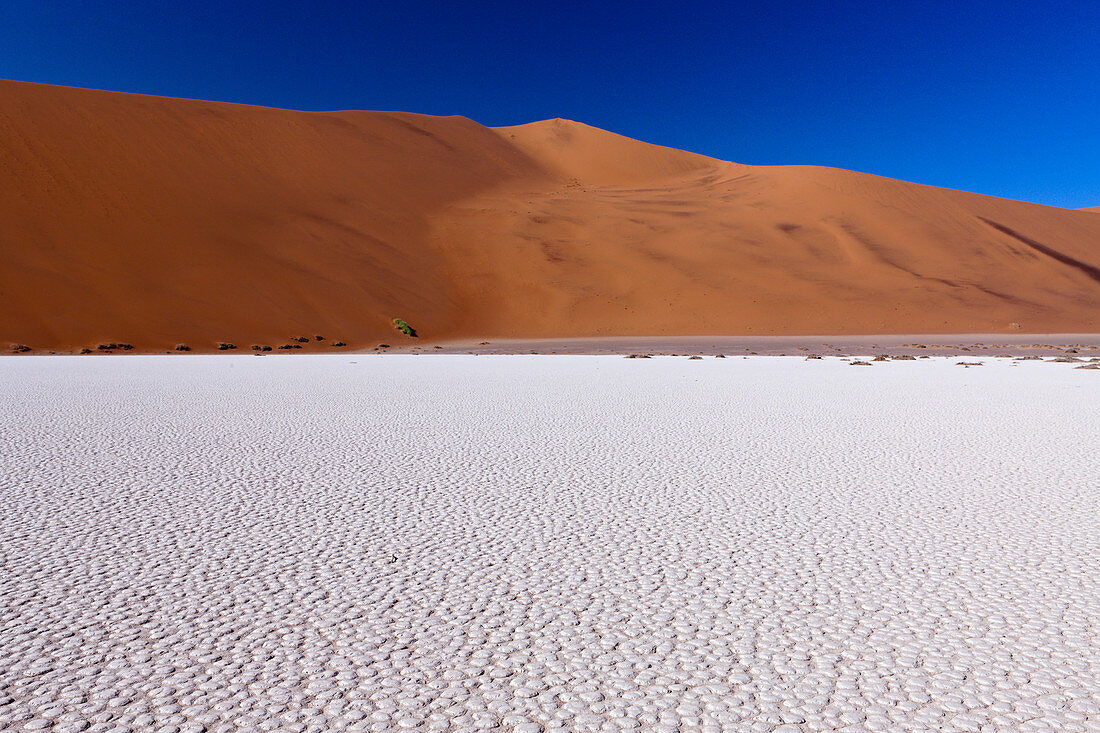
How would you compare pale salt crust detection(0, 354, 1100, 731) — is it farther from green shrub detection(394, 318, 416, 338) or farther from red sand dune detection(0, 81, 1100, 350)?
green shrub detection(394, 318, 416, 338)

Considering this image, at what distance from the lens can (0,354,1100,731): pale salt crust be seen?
2.18m

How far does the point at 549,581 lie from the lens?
10.4 ft

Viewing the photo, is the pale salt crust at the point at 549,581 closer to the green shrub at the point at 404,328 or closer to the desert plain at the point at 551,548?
the desert plain at the point at 551,548

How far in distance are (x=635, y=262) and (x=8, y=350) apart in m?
30.6

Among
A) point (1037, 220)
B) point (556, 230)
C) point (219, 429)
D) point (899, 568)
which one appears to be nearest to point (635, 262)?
point (556, 230)

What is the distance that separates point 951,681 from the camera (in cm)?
229

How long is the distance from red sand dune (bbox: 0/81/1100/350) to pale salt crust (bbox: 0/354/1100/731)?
28.8 metres

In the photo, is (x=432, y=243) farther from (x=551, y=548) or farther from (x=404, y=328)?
(x=551, y=548)

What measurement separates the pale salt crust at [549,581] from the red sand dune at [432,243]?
1133 inches

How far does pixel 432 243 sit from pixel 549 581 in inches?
1776

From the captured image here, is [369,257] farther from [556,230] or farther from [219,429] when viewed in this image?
[219,429]

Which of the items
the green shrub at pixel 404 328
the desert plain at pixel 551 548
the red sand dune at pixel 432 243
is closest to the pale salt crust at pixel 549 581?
the desert plain at pixel 551 548

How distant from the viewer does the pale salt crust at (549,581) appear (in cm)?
218

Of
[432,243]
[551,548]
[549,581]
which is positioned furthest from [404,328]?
[549,581]
